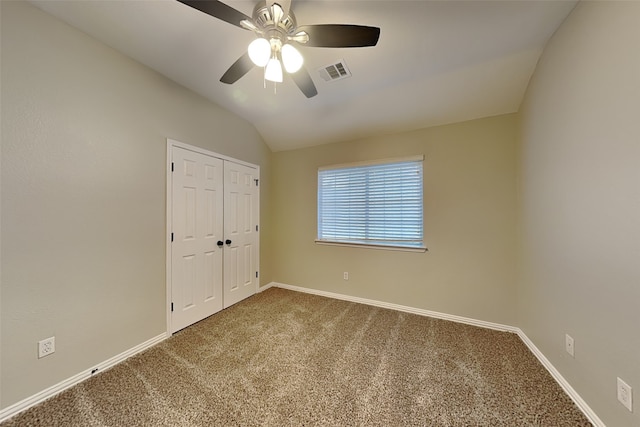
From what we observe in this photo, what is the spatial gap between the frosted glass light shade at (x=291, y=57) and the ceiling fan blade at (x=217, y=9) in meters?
0.24

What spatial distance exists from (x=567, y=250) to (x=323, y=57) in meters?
2.40

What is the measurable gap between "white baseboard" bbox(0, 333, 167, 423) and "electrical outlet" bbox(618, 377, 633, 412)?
3.30 metres

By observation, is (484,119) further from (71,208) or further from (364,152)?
(71,208)

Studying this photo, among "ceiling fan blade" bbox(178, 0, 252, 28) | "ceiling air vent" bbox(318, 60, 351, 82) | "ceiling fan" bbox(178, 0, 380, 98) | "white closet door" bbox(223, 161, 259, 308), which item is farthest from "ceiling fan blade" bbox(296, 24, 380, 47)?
"white closet door" bbox(223, 161, 259, 308)

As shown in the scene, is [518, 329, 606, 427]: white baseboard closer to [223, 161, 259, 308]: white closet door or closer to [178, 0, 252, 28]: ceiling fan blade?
[178, 0, 252, 28]: ceiling fan blade

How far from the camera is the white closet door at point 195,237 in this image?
2.33m

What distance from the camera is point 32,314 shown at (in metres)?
1.46

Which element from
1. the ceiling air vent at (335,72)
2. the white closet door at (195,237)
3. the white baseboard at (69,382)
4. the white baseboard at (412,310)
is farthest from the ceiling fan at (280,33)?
the white baseboard at (412,310)

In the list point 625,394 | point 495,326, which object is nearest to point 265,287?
point 495,326

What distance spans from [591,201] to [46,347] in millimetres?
3663

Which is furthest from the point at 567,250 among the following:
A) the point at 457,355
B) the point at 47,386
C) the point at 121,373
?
the point at 47,386

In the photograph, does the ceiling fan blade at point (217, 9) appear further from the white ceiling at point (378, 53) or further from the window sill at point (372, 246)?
the window sill at point (372, 246)

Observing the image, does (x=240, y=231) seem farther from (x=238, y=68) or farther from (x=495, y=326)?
(x=495, y=326)

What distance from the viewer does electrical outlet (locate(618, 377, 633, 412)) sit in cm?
110
